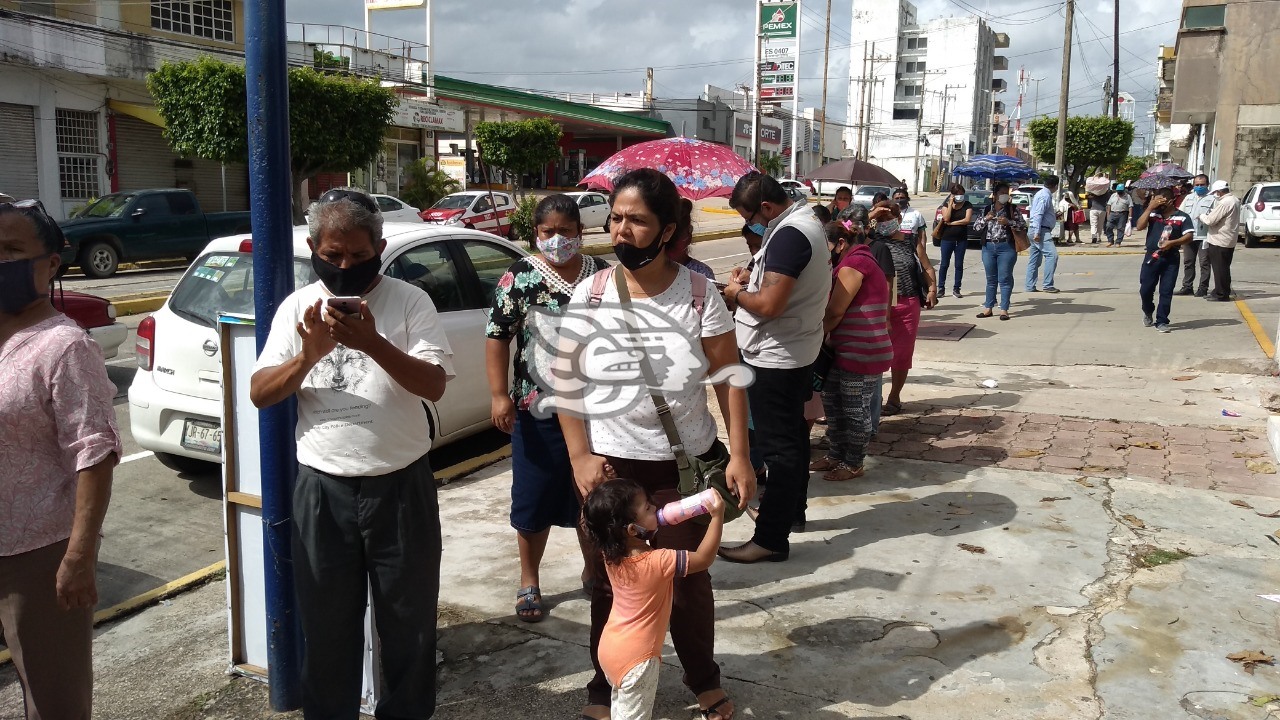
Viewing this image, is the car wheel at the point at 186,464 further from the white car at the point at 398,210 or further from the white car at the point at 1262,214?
the white car at the point at 1262,214

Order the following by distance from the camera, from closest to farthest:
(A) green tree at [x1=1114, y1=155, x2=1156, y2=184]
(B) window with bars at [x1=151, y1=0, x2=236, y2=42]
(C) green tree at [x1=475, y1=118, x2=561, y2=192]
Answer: (B) window with bars at [x1=151, y1=0, x2=236, y2=42] < (C) green tree at [x1=475, y1=118, x2=561, y2=192] < (A) green tree at [x1=1114, y1=155, x2=1156, y2=184]

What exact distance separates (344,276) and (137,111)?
27230 mm

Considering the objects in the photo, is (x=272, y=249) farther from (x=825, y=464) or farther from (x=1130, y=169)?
(x=1130, y=169)

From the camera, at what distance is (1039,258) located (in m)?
14.5

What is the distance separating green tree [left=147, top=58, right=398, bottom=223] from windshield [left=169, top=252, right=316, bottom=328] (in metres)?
17.7

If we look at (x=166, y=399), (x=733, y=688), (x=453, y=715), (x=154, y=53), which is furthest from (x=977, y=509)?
(x=154, y=53)

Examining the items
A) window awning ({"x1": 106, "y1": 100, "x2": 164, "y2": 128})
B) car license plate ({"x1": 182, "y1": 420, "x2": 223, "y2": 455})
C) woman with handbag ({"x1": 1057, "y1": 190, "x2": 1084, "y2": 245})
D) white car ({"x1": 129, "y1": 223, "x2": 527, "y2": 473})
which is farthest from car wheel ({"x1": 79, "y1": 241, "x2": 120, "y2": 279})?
woman with handbag ({"x1": 1057, "y1": 190, "x2": 1084, "y2": 245})

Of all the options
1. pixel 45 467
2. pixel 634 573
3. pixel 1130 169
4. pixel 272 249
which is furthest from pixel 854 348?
pixel 1130 169

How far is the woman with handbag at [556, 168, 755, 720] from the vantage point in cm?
310

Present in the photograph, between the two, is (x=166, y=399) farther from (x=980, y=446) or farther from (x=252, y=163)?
(x=980, y=446)

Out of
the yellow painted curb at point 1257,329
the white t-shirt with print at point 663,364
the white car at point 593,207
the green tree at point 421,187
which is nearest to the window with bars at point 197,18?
the green tree at point 421,187

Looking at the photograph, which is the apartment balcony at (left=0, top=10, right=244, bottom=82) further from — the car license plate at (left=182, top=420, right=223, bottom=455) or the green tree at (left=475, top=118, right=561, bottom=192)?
the car license plate at (left=182, top=420, right=223, bottom=455)

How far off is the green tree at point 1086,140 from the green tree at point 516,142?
58.9 ft

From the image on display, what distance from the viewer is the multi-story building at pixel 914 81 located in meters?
95.3
